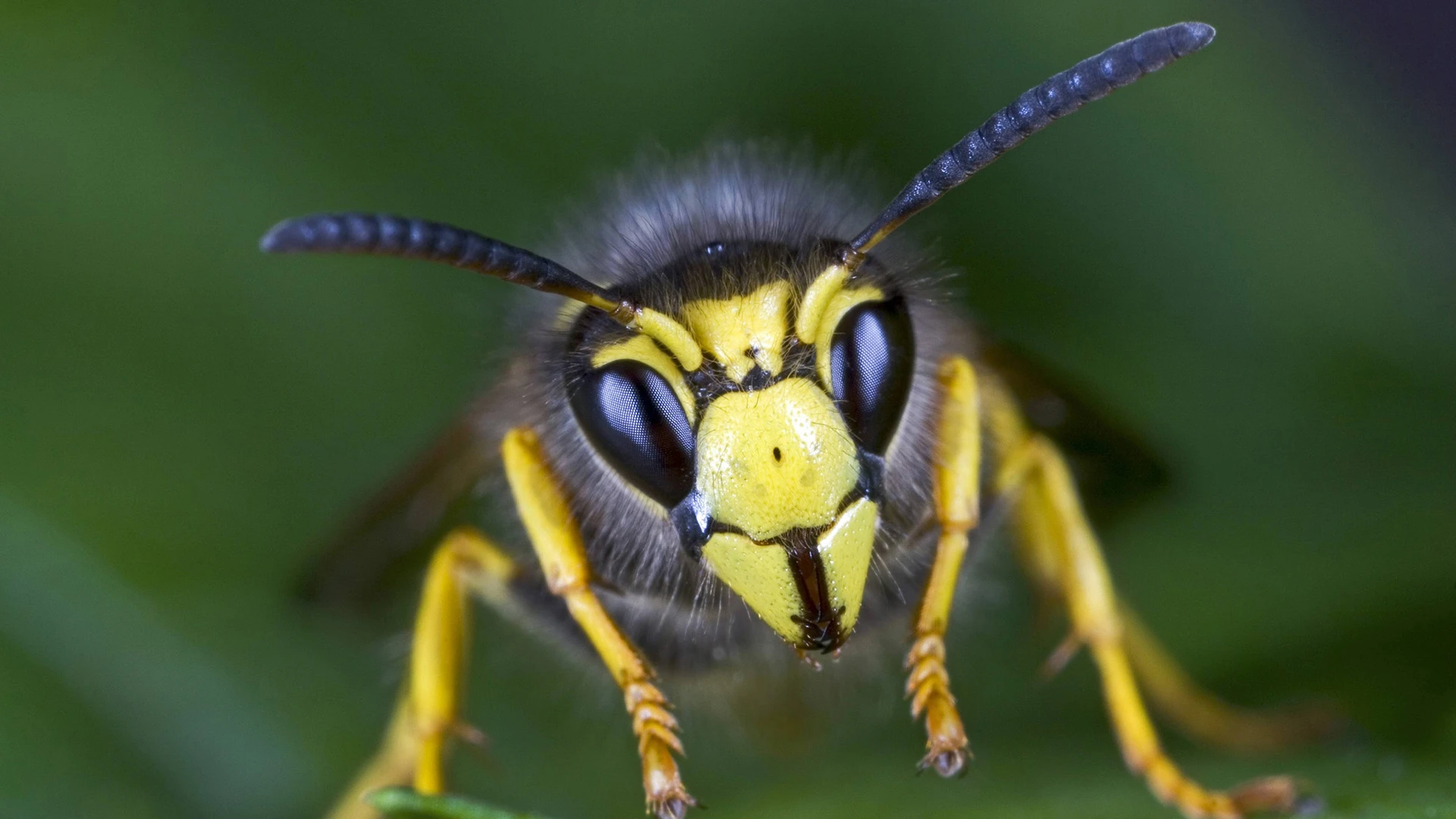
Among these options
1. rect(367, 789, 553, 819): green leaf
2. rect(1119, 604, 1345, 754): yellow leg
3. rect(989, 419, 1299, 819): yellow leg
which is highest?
rect(367, 789, 553, 819): green leaf

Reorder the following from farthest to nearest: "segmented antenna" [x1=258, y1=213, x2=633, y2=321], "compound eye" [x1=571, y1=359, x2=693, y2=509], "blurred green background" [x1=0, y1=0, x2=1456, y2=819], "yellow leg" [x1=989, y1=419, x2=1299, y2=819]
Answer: "blurred green background" [x1=0, y1=0, x2=1456, y2=819] < "yellow leg" [x1=989, y1=419, x2=1299, y2=819] < "compound eye" [x1=571, y1=359, x2=693, y2=509] < "segmented antenna" [x1=258, y1=213, x2=633, y2=321]

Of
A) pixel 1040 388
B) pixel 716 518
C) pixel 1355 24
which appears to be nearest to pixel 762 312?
pixel 716 518

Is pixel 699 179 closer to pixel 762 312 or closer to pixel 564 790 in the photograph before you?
pixel 762 312

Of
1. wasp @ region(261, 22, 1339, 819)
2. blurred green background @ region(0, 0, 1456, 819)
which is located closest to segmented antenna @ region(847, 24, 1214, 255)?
wasp @ region(261, 22, 1339, 819)

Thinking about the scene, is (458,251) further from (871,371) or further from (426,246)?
(871,371)

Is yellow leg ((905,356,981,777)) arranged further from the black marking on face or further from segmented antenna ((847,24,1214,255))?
segmented antenna ((847,24,1214,255))

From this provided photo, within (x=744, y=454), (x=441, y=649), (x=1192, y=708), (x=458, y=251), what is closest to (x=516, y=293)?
(x=441, y=649)
